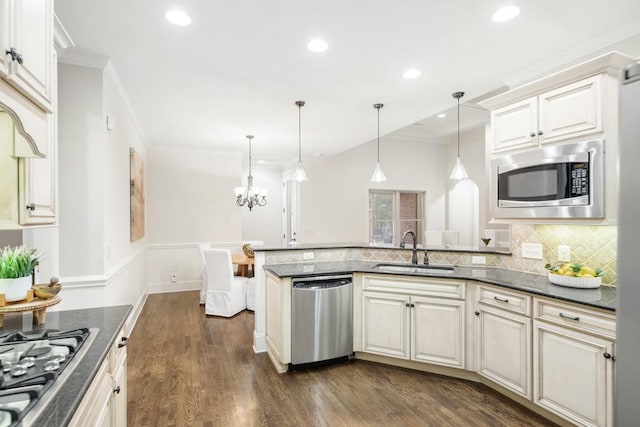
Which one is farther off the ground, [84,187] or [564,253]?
[84,187]

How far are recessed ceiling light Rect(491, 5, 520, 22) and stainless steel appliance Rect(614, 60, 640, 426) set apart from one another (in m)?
1.33

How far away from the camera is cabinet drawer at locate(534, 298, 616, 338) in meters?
1.85

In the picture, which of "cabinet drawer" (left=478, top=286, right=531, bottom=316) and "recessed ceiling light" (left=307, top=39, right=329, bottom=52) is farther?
"recessed ceiling light" (left=307, top=39, right=329, bottom=52)

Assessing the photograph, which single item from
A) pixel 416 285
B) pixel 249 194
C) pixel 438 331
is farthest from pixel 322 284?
pixel 249 194

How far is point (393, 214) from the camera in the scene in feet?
25.6

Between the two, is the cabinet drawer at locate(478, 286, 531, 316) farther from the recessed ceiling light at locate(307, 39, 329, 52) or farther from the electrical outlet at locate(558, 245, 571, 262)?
the recessed ceiling light at locate(307, 39, 329, 52)

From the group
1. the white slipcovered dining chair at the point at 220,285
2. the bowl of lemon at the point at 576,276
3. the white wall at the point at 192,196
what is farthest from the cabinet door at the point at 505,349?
the white wall at the point at 192,196

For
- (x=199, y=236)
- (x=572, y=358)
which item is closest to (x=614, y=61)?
(x=572, y=358)

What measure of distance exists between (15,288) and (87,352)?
1.82 ft

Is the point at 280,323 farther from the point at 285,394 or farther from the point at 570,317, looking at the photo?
the point at 570,317

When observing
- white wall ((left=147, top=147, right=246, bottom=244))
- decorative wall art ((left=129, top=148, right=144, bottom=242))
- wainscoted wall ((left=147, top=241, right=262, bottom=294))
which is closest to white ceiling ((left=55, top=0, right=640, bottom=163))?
decorative wall art ((left=129, top=148, right=144, bottom=242))

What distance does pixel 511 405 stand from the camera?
2412 millimetres

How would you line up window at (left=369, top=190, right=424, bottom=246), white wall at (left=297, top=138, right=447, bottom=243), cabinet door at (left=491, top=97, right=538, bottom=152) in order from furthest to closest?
window at (left=369, top=190, right=424, bottom=246)
white wall at (left=297, top=138, right=447, bottom=243)
cabinet door at (left=491, top=97, right=538, bottom=152)

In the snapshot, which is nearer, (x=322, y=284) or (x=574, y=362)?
(x=574, y=362)
